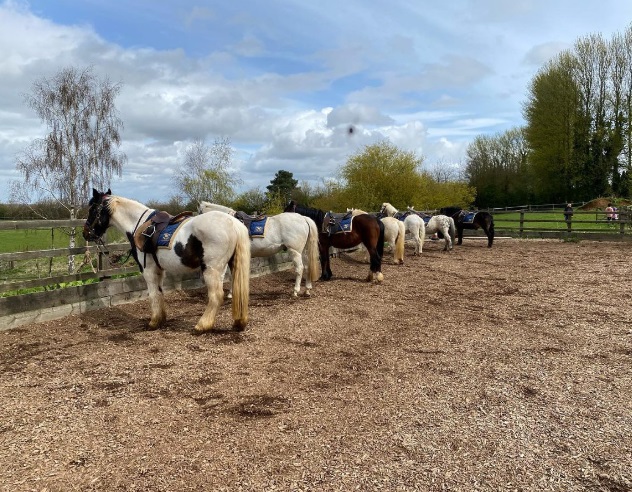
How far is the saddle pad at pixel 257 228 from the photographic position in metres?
7.87

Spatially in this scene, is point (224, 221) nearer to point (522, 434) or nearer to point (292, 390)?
point (292, 390)

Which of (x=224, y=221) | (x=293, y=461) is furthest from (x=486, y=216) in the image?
(x=293, y=461)

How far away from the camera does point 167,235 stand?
5.65 meters

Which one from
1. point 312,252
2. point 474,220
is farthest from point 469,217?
point 312,252

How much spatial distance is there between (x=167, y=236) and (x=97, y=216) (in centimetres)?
138

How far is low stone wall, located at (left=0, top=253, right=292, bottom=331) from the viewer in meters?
5.65

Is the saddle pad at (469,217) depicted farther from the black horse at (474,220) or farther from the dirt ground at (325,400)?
the dirt ground at (325,400)

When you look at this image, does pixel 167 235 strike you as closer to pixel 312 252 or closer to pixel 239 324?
pixel 239 324

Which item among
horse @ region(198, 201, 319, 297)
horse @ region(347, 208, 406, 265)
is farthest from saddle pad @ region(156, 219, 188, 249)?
horse @ region(347, 208, 406, 265)

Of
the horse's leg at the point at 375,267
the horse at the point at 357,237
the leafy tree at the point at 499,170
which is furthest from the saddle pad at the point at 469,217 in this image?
the leafy tree at the point at 499,170

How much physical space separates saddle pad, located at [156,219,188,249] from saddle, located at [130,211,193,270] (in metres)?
Answer: 0.05

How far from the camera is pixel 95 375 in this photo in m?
4.18

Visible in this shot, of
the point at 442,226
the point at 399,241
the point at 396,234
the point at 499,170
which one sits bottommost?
the point at 399,241

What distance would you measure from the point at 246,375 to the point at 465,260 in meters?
10.5
